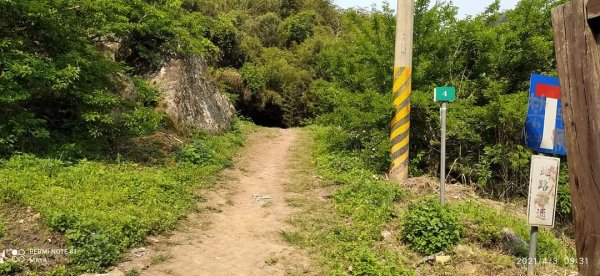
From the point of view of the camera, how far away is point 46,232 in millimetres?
4082

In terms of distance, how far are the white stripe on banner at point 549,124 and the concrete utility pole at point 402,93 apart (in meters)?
3.76

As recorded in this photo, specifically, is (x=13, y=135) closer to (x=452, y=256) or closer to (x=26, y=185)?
(x=26, y=185)

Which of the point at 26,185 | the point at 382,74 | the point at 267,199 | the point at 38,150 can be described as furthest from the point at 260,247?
the point at 382,74

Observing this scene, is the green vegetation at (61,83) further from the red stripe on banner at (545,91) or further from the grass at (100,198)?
the red stripe on banner at (545,91)

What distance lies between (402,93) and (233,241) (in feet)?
14.3

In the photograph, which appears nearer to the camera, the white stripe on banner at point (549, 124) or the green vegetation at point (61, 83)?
the white stripe on banner at point (549, 124)

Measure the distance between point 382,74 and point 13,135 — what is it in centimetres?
699

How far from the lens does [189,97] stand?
11406 millimetres

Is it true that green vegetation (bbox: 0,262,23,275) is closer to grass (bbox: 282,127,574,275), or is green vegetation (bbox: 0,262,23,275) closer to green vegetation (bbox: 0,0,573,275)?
green vegetation (bbox: 0,0,573,275)

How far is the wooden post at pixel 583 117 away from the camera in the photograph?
1.60 m
